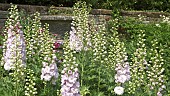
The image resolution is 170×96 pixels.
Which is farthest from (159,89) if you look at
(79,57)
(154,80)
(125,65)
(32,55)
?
(32,55)

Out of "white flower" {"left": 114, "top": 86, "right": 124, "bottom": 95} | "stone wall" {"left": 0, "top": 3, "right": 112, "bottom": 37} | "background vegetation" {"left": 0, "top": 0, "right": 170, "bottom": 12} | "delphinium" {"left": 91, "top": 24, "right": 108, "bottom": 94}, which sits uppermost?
"background vegetation" {"left": 0, "top": 0, "right": 170, "bottom": 12}

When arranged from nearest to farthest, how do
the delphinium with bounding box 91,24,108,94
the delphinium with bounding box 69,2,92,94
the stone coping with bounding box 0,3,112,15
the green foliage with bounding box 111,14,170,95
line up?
the delphinium with bounding box 91,24,108,94, the delphinium with bounding box 69,2,92,94, the green foliage with bounding box 111,14,170,95, the stone coping with bounding box 0,3,112,15

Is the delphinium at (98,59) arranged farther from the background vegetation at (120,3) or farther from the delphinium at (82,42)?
the background vegetation at (120,3)

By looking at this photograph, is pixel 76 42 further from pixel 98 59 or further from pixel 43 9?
pixel 43 9

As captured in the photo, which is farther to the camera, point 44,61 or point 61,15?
point 61,15

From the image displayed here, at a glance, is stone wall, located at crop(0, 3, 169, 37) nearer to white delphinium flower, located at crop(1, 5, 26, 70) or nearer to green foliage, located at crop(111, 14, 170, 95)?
green foliage, located at crop(111, 14, 170, 95)

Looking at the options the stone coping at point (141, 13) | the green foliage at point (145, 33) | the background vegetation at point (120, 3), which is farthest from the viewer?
the background vegetation at point (120, 3)

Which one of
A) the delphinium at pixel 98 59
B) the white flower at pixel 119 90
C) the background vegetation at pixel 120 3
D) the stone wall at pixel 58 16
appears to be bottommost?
the white flower at pixel 119 90

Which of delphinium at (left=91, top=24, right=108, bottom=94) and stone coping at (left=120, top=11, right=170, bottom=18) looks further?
stone coping at (left=120, top=11, right=170, bottom=18)

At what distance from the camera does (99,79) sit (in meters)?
4.78

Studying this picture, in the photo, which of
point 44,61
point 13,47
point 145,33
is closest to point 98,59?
point 44,61

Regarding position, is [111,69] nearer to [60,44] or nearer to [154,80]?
[154,80]

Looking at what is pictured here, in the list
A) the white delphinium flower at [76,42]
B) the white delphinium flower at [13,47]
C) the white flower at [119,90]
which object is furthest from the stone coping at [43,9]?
the white flower at [119,90]

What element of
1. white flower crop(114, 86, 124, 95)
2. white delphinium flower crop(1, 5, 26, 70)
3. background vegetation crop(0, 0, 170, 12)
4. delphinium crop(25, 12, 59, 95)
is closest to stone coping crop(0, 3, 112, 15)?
background vegetation crop(0, 0, 170, 12)
